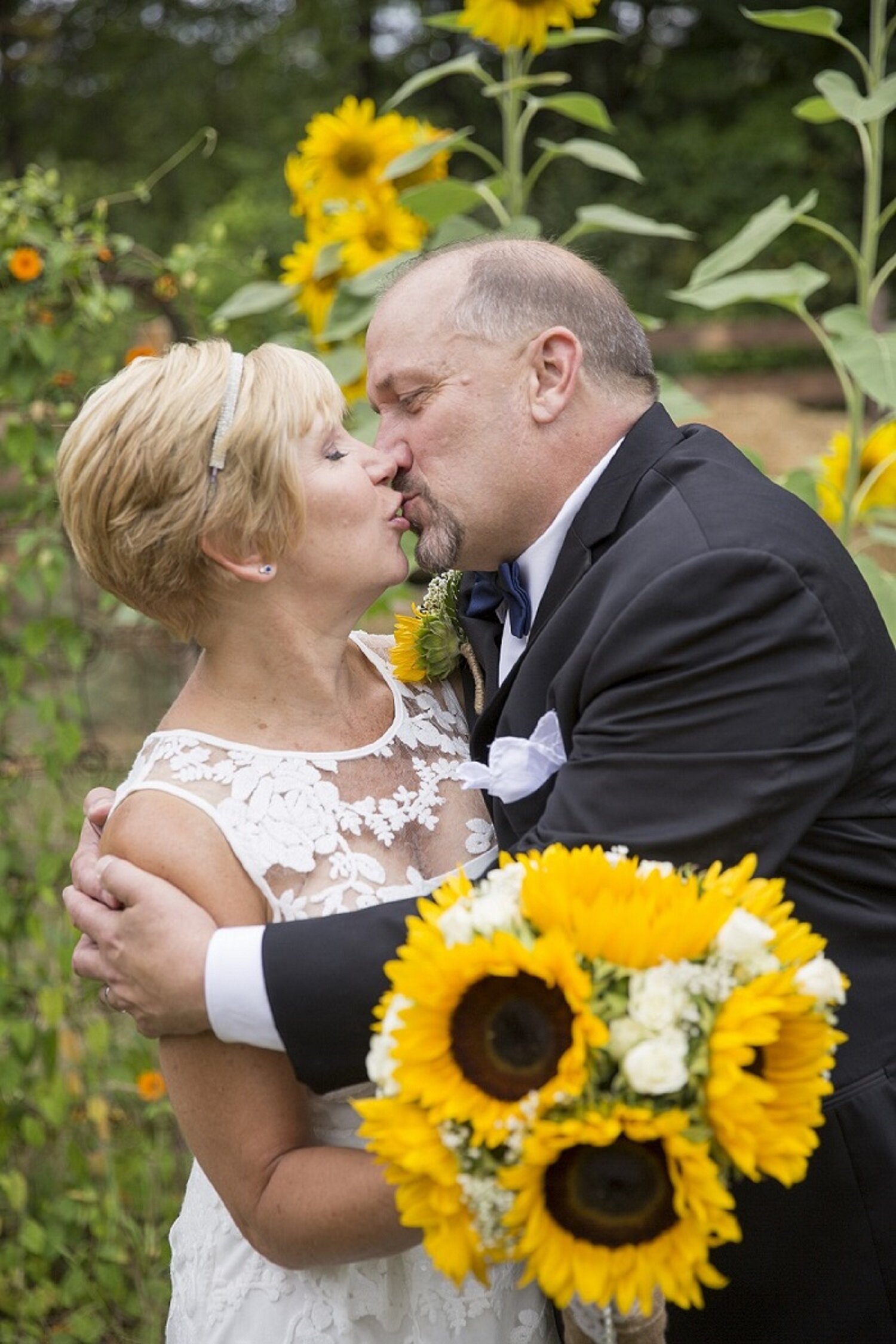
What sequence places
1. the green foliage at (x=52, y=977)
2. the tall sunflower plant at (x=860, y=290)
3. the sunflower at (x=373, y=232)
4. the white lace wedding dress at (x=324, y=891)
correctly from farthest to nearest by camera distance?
the sunflower at (x=373, y=232), the green foliage at (x=52, y=977), the tall sunflower plant at (x=860, y=290), the white lace wedding dress at (x=324, y=891)

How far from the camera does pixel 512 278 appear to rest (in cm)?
230

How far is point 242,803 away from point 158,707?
3.99 meters

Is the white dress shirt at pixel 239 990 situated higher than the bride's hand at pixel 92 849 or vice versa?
the white dress shirt at pixel 239 990

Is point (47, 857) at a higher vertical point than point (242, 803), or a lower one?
lower

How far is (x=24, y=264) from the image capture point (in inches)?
139

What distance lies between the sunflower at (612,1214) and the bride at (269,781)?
477mm

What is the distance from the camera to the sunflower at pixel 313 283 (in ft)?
12.5

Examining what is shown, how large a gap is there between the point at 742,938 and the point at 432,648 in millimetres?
1124

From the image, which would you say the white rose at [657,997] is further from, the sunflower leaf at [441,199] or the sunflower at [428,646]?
the sunflower leaf at [441,199]

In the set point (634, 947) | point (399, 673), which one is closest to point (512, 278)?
point (399, 673)

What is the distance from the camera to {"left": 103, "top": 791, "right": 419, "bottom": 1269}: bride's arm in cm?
192

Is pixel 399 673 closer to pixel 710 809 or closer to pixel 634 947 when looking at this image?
pixel 710 809

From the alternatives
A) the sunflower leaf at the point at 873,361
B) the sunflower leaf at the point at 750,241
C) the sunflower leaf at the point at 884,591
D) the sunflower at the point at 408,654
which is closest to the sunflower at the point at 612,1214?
the sunflower at the point at 408,654

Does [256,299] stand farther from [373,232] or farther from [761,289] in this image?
[761,289]
